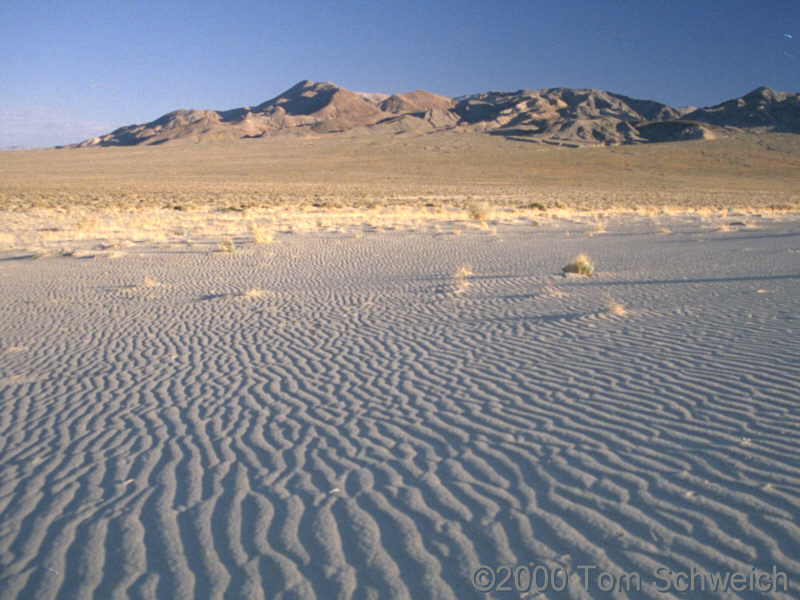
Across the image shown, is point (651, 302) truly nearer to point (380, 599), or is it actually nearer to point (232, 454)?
point (232, 454)

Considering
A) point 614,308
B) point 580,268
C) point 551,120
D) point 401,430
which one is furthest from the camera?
point 551,120

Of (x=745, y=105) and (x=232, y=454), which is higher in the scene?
(x=745, y=105)

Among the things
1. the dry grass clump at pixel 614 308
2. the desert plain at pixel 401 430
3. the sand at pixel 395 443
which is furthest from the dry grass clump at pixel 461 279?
the dry grass clump at pixel 614 308

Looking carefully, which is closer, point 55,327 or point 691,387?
point 691,387

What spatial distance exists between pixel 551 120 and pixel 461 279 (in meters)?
113

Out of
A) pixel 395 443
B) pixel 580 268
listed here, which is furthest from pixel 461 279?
pixel 395 443

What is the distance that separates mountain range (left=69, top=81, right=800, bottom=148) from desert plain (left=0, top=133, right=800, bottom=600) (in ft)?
314

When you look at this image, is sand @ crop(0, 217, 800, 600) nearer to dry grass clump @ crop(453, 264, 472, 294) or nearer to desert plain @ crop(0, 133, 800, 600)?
desert plain @ crop(0, 133, 800, 600)

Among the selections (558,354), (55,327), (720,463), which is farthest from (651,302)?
(55,327)

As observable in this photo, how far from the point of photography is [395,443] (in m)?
4.47

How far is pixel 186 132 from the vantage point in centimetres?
17075

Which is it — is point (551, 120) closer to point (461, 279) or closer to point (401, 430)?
point (461, 279)

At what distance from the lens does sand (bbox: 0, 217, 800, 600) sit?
3.03m

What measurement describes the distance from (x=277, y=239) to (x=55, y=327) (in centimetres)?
1104
